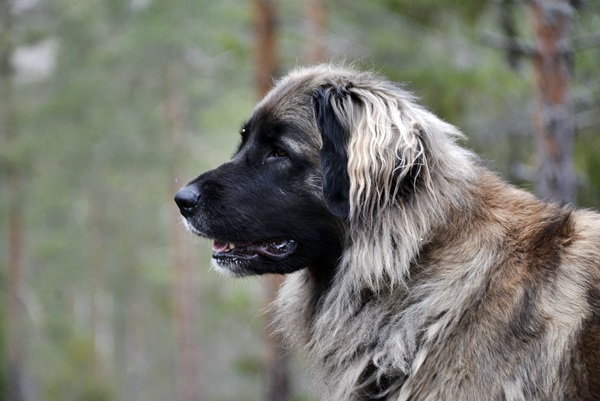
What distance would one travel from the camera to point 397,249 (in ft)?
13.0

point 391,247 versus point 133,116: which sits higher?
point 391,247

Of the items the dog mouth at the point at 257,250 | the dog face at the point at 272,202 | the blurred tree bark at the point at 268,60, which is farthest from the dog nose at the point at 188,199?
the blurred tree bark at the point at 268,60

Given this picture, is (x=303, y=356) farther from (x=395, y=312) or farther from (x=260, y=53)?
(x=260, y=53)

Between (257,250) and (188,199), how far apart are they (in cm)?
48

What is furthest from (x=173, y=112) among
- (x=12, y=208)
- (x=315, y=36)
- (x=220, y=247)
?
(x=220, y=247)

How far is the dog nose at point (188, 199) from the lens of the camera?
14.4 ft

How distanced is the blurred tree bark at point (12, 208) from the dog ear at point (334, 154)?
19.3m

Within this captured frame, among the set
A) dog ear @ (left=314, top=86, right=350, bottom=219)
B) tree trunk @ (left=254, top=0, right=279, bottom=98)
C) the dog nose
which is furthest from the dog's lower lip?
tree trunk @ (left=254, top=0, right=279, bottom=98)

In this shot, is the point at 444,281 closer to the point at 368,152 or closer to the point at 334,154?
the point at 368,152

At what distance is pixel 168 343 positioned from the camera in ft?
187

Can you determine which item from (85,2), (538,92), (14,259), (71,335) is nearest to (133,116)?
(85,2)

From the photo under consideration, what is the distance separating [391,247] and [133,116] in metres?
25.4

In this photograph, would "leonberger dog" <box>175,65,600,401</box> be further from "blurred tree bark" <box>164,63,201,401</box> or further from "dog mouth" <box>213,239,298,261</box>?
"blurred tree bark" <box>164,63,201,401</box>

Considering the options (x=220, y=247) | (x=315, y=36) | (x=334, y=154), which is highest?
(x=334, y=154)
